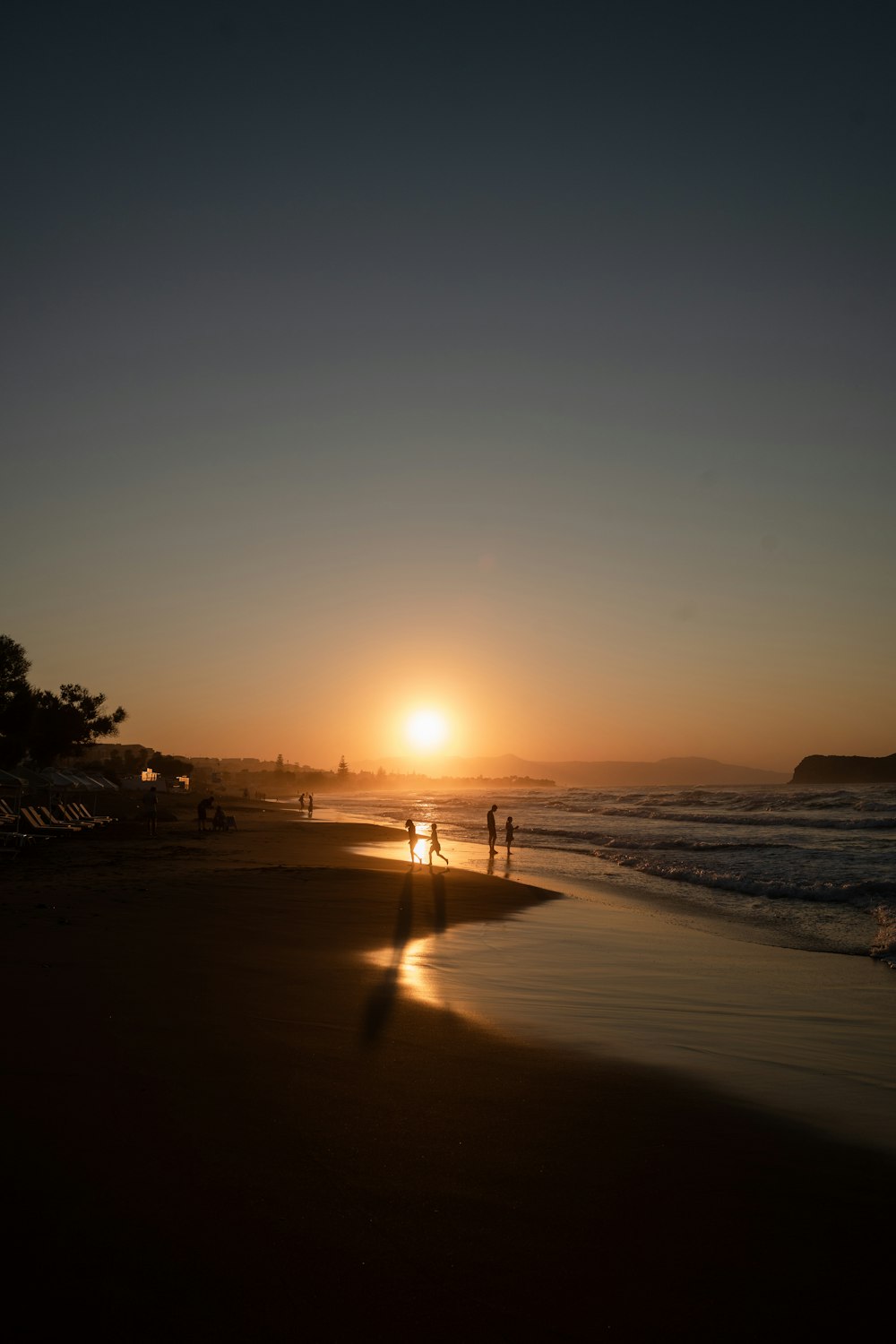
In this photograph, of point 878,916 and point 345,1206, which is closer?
point 345,1206

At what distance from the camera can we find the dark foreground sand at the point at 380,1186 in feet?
11.3

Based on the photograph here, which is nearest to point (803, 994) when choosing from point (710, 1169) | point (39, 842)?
point (710, 1169)

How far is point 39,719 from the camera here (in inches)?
2382

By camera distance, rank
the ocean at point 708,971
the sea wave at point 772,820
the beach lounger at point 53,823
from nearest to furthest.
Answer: the ocean at point 708,971 → the beach lounger at point 53,823 → the sea wave at point 772,820

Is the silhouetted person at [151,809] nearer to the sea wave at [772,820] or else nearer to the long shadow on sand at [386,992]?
the long shadow on sand at [386,992]

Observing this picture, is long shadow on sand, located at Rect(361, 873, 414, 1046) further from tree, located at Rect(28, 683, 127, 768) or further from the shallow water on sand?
tree, located at Rect(28, 683, 127, 768)

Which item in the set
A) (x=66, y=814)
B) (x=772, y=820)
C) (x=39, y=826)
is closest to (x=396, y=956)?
(x=39, y=826)

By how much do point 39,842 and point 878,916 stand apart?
88.4ft

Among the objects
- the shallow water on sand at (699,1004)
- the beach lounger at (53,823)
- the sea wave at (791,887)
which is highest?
the shallow water on sand at (699,1004)

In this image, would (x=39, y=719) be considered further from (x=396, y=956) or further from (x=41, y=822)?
(x=396, y=956)

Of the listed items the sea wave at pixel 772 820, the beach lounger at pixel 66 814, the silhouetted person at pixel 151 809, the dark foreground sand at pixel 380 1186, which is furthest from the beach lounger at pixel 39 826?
the sea wave at pixel 772 820

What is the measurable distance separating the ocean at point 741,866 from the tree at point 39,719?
90.7ft

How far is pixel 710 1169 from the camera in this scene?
16.4ft

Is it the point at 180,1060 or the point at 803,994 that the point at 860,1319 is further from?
the point at 803,994
